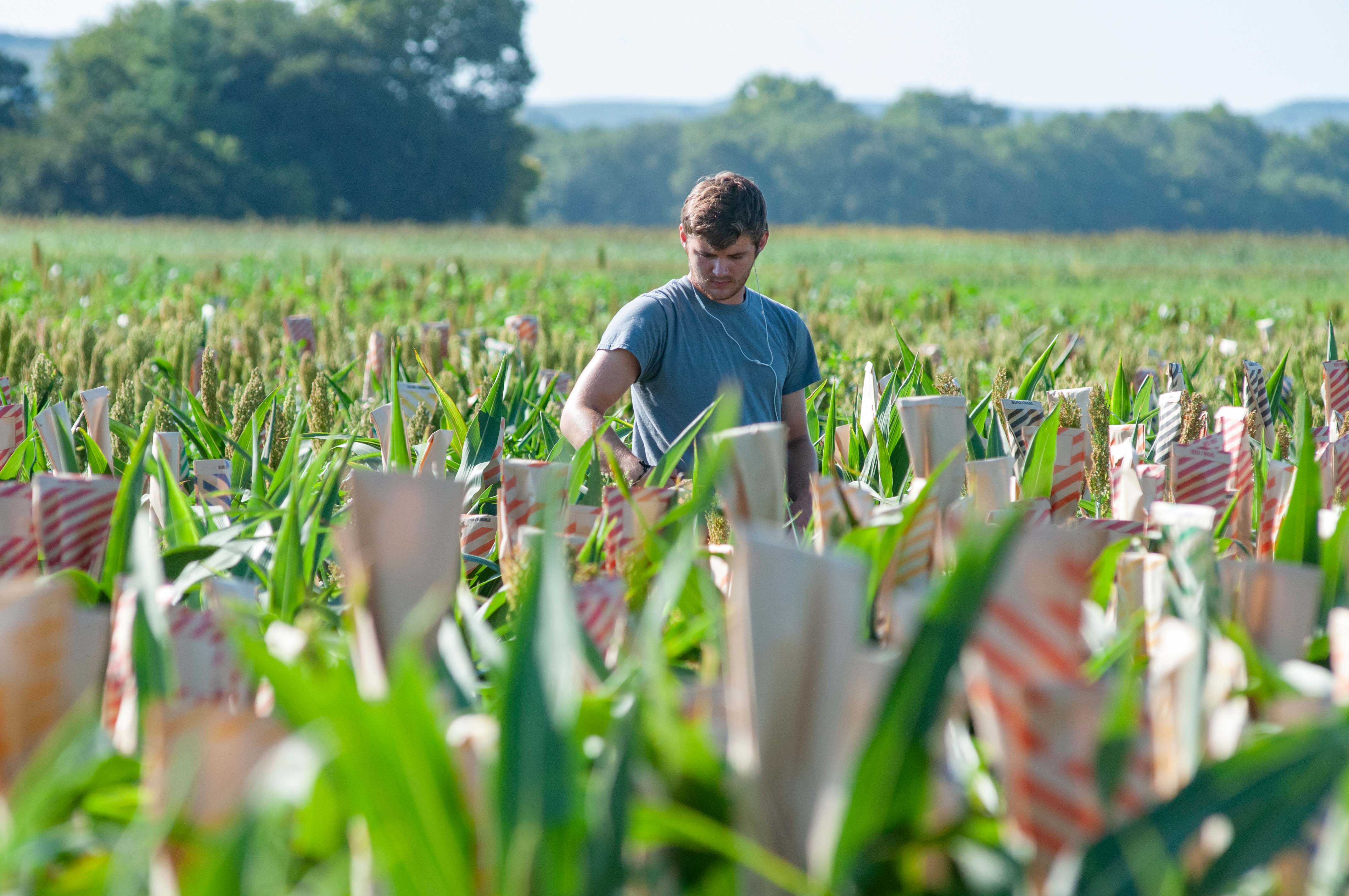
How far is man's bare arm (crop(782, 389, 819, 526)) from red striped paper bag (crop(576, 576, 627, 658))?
1.44m

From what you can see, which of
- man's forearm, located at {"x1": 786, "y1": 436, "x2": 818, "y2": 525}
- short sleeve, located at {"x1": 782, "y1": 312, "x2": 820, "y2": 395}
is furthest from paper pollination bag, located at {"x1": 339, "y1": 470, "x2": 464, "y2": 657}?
short sleeve, located at {"x1": 782, "y1": 312, "x2": 820, "y2": 395}

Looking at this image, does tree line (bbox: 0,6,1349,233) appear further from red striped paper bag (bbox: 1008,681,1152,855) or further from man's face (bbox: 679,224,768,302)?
red striped paper bag (bbox: 1008,681,1152,855)

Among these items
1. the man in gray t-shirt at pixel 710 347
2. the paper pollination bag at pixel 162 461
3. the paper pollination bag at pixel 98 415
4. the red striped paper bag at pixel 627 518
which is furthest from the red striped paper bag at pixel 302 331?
the red striped paper bag at pixel 627 518

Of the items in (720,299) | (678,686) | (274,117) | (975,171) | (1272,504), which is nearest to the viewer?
(678,686)

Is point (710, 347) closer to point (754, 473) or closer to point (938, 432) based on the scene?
point (938, 432)

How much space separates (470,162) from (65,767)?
165 feet

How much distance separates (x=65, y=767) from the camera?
71cm

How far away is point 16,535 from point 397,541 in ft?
1.76

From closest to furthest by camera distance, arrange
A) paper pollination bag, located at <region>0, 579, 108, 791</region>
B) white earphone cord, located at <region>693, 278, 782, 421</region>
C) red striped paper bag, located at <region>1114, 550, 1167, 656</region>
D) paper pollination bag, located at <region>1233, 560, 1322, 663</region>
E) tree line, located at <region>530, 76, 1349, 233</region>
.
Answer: paper pollination bag, located at <region>0, 579, 108, 791</region>, paper pollination bag, located at <region>1233, 560, 1322, 663</region>, red striped paper bag, located at <region>1114, 550, 1167, 656</region>, white earphone cord, located at <region>693, 278, 782, 421</region>, tree line, located at <region>530, 76, 1349, 233</region>

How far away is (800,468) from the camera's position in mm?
2732

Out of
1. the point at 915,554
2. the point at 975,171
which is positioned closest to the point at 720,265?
the point at 915,554

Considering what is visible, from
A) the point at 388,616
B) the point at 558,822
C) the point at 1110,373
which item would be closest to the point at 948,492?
the point at 388,616

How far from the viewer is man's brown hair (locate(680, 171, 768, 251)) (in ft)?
8.93

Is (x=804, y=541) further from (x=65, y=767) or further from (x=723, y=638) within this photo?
(x=65, y=767)
